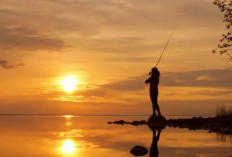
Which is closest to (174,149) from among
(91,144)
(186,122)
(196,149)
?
(196,149)

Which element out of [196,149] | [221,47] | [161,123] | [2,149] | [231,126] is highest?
[221,47]

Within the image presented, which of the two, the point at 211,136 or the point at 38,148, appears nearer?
the point at 38,148

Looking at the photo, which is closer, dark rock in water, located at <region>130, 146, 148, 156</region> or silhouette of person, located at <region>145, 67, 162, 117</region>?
dark rock in water, located at <region>130, 146, 148, 156</region>

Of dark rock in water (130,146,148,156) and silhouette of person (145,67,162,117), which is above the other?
silhouette of person (145,67,162,117)

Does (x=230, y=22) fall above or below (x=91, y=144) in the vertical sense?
above

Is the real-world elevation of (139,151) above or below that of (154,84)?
below

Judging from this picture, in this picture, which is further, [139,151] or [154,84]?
[154,84]

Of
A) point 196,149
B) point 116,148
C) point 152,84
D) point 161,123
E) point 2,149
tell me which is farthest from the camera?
point 161,123

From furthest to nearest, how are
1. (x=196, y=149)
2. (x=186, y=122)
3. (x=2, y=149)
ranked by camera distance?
(x=186, y=122) < (x=2, y=149) < (x=196, y=149)

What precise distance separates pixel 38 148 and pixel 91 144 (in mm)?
2786

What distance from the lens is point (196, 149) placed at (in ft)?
64.7

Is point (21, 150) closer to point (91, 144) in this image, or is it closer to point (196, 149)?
point (91, 144)

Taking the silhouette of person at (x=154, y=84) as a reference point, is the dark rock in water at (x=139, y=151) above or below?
below

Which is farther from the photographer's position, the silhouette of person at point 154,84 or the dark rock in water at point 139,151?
the silhouette of person at point 154,84
